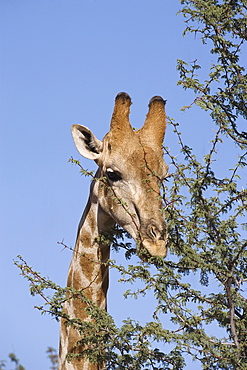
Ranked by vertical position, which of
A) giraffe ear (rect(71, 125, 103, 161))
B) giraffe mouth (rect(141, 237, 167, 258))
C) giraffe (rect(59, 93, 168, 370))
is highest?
giraffe ear (rect(71, 125, 103, 161))

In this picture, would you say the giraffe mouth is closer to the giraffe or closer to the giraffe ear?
the giraffe

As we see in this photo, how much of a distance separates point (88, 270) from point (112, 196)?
91 centimetres

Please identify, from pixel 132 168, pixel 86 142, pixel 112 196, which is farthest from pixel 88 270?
pixel 86 142

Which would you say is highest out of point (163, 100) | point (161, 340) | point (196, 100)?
point (163, 100)

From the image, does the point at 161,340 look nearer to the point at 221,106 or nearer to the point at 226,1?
the point at 221,106

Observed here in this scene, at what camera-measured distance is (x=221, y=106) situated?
17.3ft

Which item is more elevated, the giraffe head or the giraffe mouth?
the giraffe head

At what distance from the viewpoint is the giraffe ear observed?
7.16m

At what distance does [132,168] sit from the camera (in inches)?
262

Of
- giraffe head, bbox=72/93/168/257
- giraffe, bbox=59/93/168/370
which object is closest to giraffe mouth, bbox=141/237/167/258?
giraffe head, bbox=72/93/168/257

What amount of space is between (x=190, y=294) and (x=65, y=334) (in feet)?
6.36

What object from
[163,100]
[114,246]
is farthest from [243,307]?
[163,100]

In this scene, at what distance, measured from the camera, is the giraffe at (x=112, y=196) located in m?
6.40

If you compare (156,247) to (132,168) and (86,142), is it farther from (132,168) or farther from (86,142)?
(86,142)
